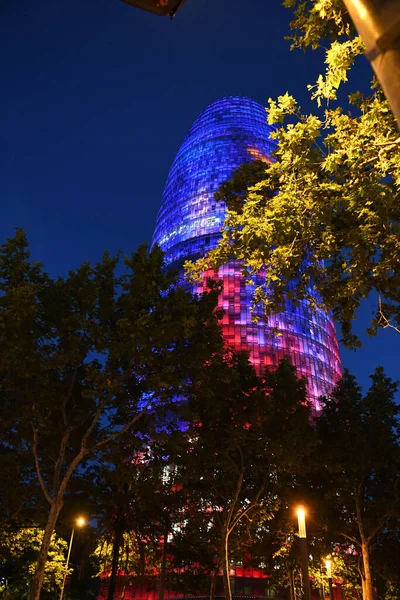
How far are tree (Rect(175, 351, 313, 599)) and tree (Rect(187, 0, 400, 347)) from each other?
11376 millimetres

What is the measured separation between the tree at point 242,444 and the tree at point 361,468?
3.24 metres

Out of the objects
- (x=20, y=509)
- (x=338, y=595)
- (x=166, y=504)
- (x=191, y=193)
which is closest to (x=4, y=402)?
(x=20, y=509)

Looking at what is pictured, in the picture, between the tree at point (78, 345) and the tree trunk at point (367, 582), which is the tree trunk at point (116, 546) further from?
the tree trunk at point (367, 582)

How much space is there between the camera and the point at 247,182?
40.1ft

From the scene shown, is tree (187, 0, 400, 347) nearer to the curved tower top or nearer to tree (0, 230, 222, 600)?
tree (0, 230, 222, 600)

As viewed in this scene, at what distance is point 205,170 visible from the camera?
104 m

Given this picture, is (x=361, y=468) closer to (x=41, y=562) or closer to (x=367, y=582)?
(x=367, y=582)

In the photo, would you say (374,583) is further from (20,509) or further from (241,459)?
(20,509)

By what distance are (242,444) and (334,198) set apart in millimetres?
16797

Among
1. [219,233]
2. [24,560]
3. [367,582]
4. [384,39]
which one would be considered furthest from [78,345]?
[219,233]

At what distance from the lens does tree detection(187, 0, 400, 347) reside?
7832 millimetres

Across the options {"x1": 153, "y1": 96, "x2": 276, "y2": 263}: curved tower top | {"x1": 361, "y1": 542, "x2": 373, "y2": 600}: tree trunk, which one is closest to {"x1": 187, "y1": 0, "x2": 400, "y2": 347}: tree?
{"x1": 361, "y1": 542, "x2": 373, "y2": 600}: tree trunk

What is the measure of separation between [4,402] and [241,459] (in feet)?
40.5

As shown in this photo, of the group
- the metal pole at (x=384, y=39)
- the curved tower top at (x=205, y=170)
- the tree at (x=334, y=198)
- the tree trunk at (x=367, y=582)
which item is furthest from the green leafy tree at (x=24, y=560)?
the curved tower top at (x=205, y=170)
